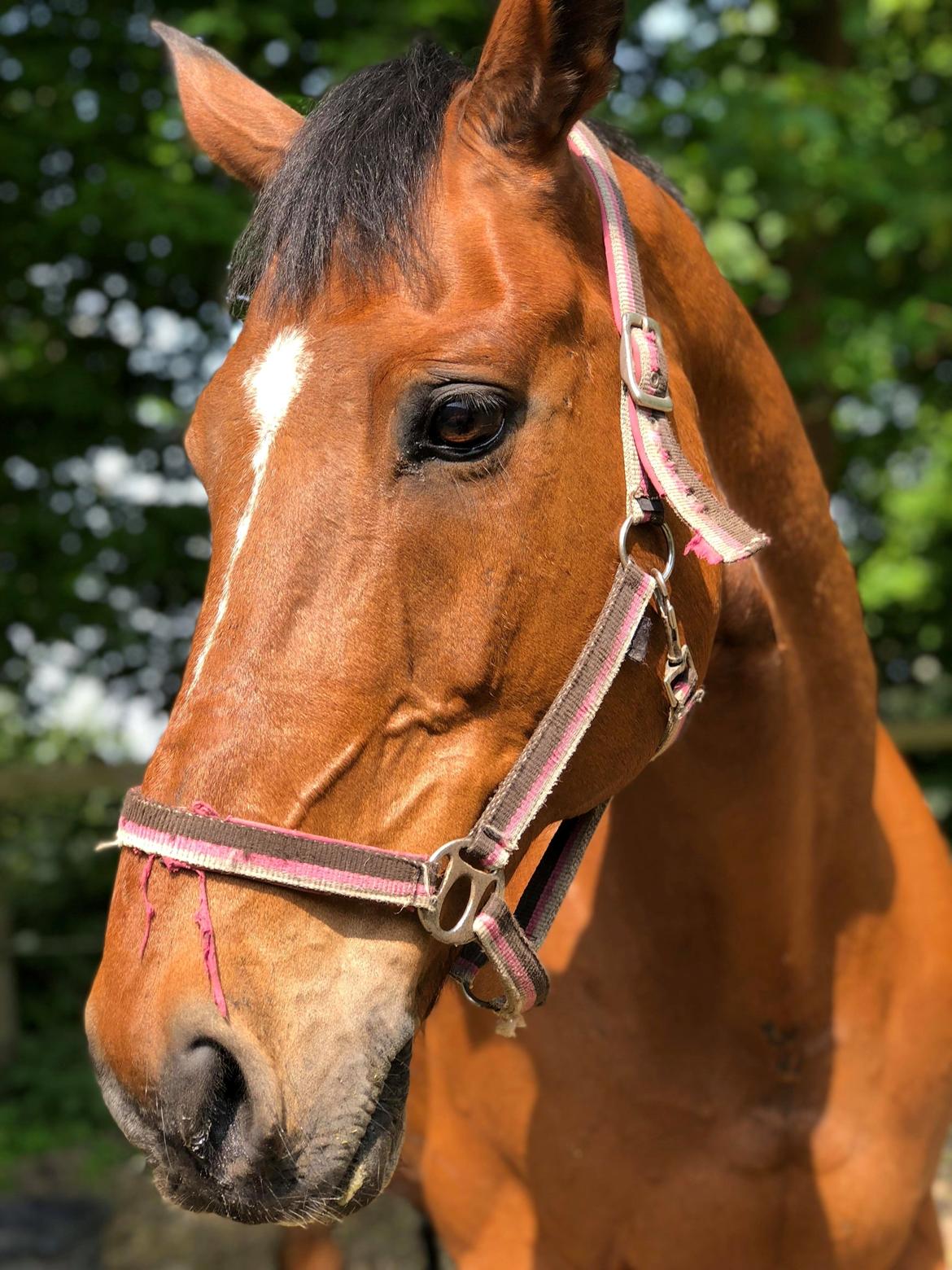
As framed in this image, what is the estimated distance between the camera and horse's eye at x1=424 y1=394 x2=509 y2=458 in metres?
1.46

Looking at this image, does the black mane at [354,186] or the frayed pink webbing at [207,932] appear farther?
the black mane at [354,186]

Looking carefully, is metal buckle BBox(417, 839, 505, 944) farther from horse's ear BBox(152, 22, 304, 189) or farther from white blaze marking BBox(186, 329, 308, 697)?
horse's ear BBox(152, 22, 304, 189)

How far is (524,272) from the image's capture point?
1548mm

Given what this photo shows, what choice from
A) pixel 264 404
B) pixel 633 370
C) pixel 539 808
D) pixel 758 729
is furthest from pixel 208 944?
pixel 758 729

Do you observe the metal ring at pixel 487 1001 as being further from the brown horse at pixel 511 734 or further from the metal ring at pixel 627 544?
the metal ring at pixel 627 544

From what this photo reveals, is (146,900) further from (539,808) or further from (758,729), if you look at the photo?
(758,729)

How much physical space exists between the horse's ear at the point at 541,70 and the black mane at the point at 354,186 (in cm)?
8

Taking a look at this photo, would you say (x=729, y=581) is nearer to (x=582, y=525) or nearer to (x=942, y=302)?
(x=582, y=525)

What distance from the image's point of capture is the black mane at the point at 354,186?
60.6 inches

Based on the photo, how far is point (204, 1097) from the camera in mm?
1282

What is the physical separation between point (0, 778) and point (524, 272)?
517 centimetres

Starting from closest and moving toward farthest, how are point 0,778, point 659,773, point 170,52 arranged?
point 659,773
point 170,52
point 0,778

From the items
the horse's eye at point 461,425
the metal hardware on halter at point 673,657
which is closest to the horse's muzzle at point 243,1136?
the metal hardware on halter at point 673,657

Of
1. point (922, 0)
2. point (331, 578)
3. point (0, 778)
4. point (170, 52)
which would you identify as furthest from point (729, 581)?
point (922, 0)
